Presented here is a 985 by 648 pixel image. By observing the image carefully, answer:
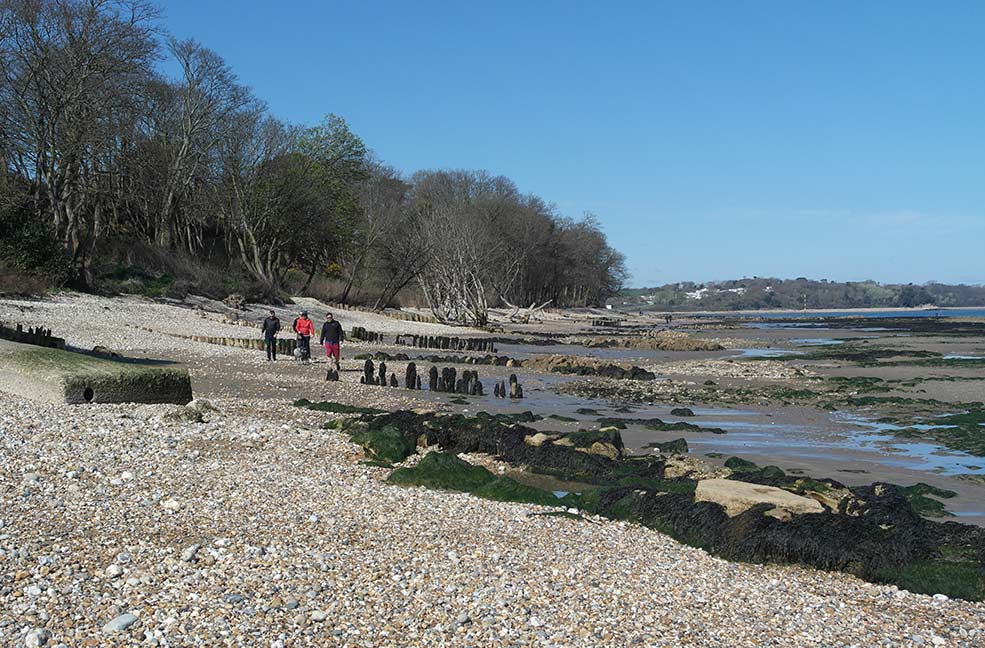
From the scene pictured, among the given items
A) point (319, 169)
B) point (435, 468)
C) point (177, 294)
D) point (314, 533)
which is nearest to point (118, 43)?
point (177, 294)

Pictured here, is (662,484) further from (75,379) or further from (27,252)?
(27,252)

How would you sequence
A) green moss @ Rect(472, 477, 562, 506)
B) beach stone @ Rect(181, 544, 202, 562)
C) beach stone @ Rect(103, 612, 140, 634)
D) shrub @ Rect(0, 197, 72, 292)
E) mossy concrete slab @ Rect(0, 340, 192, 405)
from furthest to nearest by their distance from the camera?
shrub @ Rect(0, 197, 72, 292)
mossy concrete slab @ Rect(0, 340, 192, 405)
green moss @ Rect(472, 477, 562, 506)
beach stone @ Rect(181, 544, 202, 562)
beach stone @ Rect(103, 612, 140, 634)

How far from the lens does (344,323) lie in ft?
153

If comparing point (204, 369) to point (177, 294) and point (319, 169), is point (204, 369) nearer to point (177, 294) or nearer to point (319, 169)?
point (177, 294)

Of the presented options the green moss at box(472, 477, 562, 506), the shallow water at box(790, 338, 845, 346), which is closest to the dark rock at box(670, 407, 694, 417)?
the green moss at box(472, 477, 562, 506)

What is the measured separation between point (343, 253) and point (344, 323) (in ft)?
55.3

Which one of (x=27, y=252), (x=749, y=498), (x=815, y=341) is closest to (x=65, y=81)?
(x=27, y=252)

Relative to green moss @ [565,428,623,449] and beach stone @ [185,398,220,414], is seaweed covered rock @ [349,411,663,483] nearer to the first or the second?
green moss @ [565,428,623,449]

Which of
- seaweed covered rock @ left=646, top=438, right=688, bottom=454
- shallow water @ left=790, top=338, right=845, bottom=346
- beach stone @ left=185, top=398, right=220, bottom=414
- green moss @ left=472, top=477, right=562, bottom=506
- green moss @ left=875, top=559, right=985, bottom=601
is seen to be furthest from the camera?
shallow water @ left=790, top=338, right=845, bottom=346

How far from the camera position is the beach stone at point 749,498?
9.33 meters

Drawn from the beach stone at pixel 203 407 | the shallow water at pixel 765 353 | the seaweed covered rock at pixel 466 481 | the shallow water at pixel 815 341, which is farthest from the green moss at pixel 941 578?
the shallow water at pixel 815 341

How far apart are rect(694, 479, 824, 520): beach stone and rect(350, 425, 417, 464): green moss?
13.0 feet

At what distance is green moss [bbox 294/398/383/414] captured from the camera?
16092 millimetres

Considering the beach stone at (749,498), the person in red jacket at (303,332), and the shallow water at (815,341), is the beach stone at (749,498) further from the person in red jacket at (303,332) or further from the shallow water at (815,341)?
the shallow water at (815,341)
